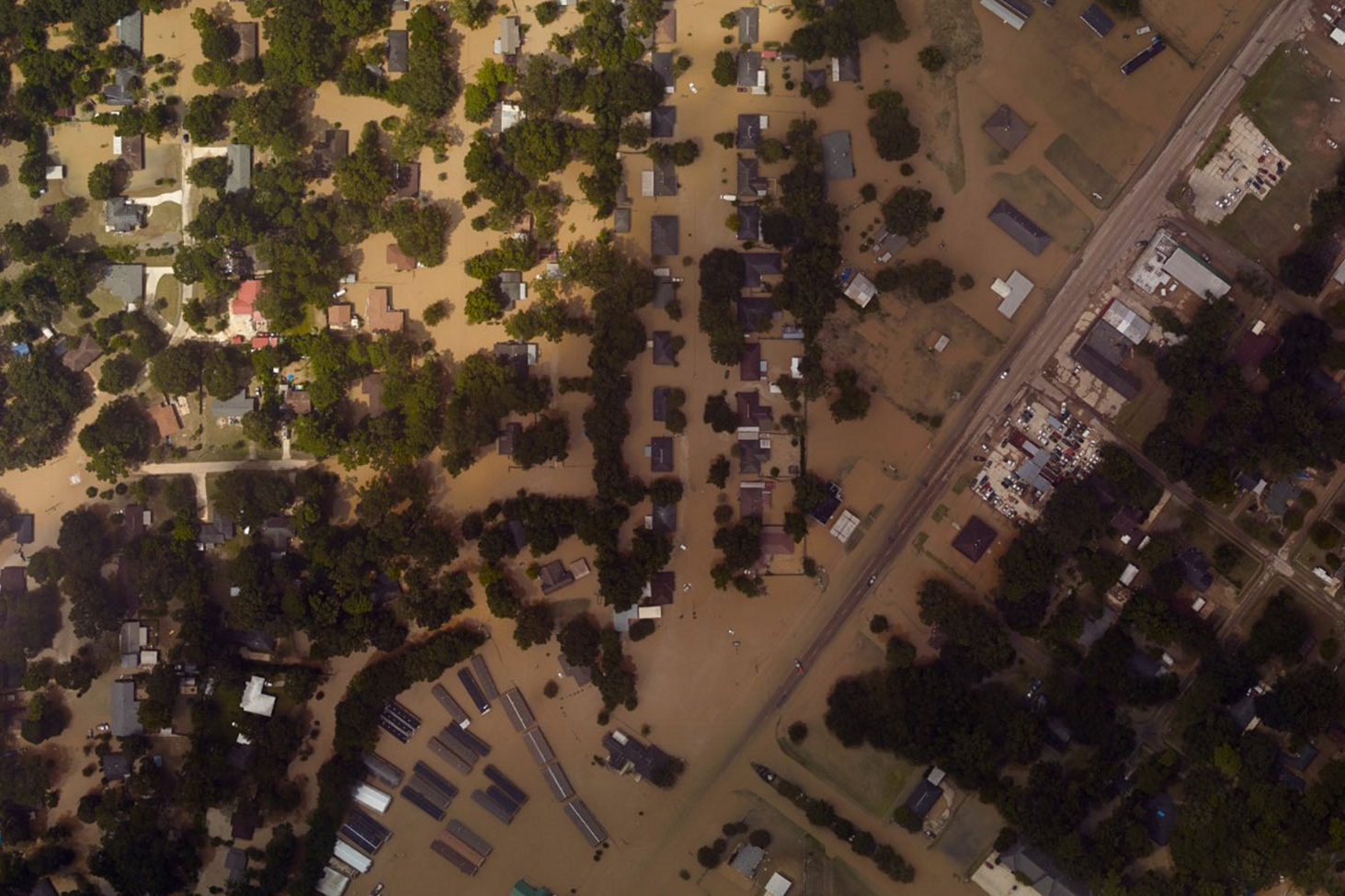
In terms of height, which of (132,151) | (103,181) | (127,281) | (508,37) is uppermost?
(508,37)

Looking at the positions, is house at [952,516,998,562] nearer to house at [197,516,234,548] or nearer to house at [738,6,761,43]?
house at [738,6,761,43]

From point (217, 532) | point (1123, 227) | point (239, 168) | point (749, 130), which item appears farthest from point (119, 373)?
point (1123, 227)

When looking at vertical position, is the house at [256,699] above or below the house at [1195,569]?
below

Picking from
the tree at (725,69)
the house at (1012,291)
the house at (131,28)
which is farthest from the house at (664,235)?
the house at (131,28)

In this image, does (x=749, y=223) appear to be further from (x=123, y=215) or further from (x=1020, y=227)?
(x=123, y=215)

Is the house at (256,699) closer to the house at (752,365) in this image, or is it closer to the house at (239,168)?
the house at (239,168)

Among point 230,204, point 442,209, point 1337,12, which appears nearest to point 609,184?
point 442,209

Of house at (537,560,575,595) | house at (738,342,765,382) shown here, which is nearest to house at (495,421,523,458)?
house at (537,560,575,595)

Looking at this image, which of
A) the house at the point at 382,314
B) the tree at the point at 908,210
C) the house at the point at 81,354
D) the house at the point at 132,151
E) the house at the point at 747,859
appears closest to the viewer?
the tree at the point at 908,210

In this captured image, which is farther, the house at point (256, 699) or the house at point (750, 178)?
the house at point (256, 699)
